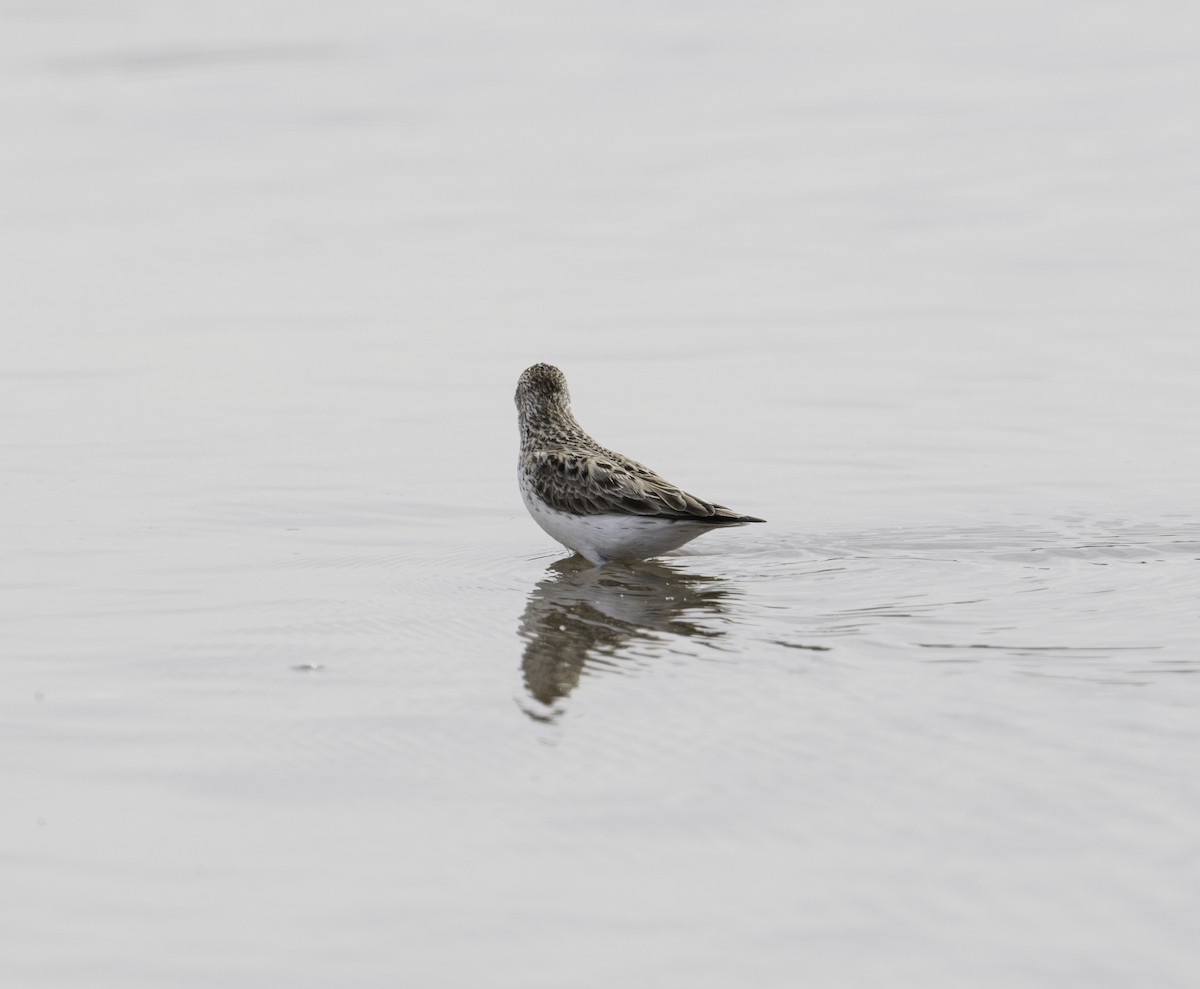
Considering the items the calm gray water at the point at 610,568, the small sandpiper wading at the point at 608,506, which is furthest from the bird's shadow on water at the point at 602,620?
the small sandpiper wading at the point at 608,506

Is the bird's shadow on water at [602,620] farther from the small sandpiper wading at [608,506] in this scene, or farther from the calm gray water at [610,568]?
the small sandpiper wading at [608,506]

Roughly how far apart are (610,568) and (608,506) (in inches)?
15.2

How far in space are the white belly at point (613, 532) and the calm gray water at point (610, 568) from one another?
13 cm

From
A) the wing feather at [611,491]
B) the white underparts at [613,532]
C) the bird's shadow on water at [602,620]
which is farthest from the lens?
the white underparts at [613,532]

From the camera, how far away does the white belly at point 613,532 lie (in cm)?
752

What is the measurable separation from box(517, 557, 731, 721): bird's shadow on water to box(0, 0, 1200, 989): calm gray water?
32 mm

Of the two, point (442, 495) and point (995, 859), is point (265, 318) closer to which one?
point (442, 495)

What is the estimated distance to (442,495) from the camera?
346 inches

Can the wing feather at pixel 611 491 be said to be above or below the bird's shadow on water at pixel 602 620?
above

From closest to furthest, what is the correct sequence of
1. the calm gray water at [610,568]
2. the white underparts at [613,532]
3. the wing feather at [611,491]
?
the calm gray water at [610,568] → the wing feather at [611,491] → the white underparts at [613,532]

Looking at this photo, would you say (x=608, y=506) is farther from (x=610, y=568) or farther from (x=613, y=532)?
(x=610, y=568)

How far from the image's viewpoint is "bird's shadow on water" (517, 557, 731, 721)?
5785 mm

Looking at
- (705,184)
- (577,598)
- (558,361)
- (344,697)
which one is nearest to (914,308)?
(558,361)

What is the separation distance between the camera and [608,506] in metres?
7.57
